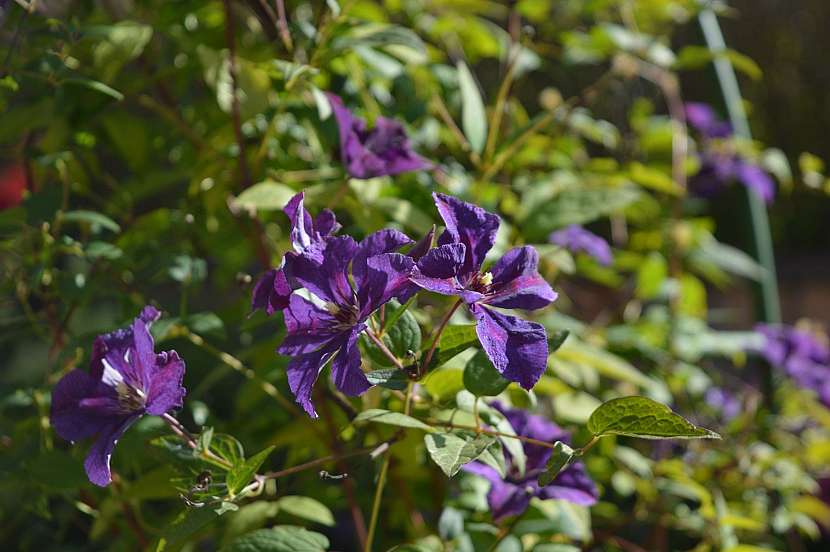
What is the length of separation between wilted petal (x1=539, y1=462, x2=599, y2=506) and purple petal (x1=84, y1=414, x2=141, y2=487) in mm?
318

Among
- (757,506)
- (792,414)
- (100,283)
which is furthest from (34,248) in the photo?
(792,414)

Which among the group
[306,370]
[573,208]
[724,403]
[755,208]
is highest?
[306,370]

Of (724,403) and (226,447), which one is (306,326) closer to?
(226,447)

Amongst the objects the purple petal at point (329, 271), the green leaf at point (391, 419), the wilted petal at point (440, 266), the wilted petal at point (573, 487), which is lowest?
the wilted petal at point (573, 487)

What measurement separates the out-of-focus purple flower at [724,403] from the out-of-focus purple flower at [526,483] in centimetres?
67

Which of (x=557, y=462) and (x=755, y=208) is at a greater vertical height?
(x=557, y=462)

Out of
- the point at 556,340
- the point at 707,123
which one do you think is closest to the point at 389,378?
the point at 556,340

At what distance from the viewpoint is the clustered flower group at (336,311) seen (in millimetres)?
510

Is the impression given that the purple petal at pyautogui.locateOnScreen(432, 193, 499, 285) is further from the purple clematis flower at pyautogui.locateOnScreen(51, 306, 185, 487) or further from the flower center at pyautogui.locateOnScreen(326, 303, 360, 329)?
the purple clematis flower at pyautogui.locateOnScreen(51, 306, 185, 487)

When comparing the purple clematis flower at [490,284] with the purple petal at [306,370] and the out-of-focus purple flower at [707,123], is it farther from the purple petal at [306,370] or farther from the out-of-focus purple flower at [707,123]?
the out-of-focus purple flower at [707,123]

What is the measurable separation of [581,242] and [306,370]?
2.08ft

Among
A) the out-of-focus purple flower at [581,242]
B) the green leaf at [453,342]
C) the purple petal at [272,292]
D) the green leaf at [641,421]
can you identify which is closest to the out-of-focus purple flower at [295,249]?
the purple petal at [272,292]

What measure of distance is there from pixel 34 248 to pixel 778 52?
16.6 feet

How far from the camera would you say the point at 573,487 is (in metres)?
0.70
